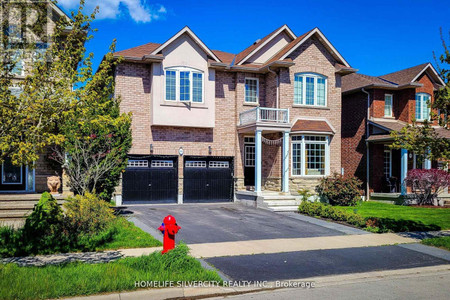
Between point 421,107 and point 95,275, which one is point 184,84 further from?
point 95,275

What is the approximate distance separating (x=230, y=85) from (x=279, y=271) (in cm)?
1528

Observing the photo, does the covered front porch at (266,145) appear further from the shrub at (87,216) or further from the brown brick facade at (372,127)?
the shrub at (87,216)

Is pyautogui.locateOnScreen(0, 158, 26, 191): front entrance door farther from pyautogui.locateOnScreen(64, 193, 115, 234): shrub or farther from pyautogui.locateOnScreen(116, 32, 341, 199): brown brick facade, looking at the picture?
pyautogui.locateOnScreen(64, 193, 115, 234): shrub

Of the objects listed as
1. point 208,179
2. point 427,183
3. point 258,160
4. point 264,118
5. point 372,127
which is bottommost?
point 427,183

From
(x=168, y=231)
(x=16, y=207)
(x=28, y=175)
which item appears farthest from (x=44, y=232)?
(x=28, y=175)

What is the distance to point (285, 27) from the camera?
2406cm

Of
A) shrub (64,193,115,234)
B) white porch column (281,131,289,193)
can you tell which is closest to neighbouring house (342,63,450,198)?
white porch column (281,131,289,193)

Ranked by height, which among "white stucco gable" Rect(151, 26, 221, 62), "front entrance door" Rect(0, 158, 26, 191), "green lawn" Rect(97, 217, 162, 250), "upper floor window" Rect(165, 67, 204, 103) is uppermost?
"white stucco gable" Rect(151, 26, 221, 62)

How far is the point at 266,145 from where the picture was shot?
23.6m

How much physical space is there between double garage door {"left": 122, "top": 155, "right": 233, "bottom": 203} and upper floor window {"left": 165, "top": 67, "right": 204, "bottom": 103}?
10.3 feet

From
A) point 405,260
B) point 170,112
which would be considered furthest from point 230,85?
point 405,260

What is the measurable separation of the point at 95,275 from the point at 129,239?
370 centimetres

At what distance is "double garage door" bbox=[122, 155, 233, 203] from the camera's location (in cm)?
2097

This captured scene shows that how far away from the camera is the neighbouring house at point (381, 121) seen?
80.9 feet
